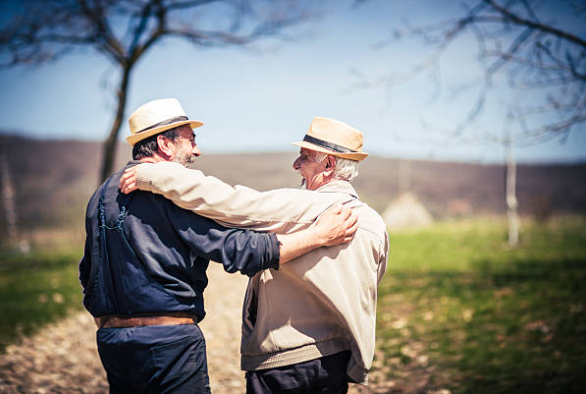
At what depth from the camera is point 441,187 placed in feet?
107

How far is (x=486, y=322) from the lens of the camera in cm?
688

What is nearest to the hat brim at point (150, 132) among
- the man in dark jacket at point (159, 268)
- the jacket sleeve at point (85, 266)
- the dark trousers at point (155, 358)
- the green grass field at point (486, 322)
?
the man in dark jacket at point (159, 268)

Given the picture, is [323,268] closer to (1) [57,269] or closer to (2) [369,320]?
(2) [369,320]

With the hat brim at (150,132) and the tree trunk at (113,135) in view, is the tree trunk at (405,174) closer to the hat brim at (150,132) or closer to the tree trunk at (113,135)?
the tree trunk at (113,135)

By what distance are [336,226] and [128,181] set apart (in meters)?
1.02

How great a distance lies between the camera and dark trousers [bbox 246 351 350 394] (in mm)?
2436

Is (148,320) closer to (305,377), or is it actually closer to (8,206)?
(305,377)

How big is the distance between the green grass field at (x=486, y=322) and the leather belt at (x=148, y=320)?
3507 mm

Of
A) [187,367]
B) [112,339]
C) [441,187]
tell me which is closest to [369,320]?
[187,367]

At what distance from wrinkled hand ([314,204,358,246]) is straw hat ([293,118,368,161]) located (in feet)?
1.25

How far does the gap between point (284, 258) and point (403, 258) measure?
1109cm

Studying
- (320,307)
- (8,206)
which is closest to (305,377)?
(320,307)

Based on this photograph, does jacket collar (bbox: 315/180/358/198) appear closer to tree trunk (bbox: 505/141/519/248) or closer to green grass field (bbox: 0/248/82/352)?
green grass field (bbox: 0/248/82/352)

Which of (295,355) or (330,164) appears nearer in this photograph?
(295,355)
